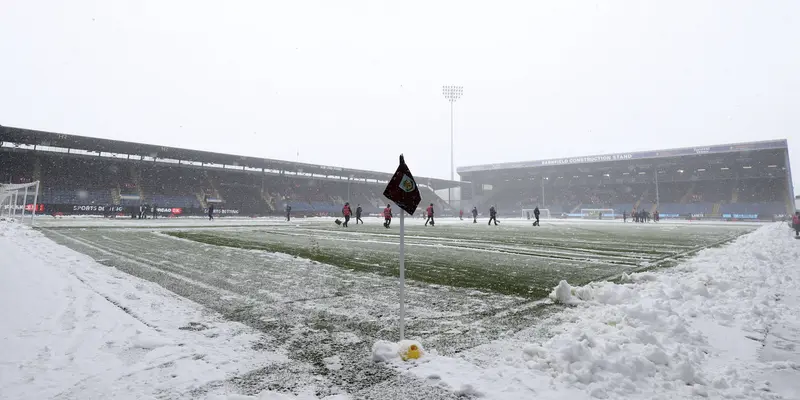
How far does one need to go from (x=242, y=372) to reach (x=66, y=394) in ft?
3.52

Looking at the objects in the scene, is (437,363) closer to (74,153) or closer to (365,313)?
(365,313)

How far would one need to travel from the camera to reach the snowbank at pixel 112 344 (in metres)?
2.70

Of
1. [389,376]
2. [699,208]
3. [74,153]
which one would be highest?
[74,153]

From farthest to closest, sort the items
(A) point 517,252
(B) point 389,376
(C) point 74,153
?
(C) point 74,153 → (A) point 517,252 → (B) point 389,376

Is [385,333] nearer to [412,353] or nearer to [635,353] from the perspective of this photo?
[412,353]

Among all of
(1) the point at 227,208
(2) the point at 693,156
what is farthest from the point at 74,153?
(2) the point at 693,156

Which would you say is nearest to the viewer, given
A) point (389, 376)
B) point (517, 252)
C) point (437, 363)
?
point (389, 376)

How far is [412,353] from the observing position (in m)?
3.25

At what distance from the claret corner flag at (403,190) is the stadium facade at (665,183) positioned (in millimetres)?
60363

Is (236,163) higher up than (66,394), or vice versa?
(236,163)

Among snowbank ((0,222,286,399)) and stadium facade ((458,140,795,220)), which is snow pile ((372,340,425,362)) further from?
stadium facade ((458,140,795,220))

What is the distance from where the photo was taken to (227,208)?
4653 cm

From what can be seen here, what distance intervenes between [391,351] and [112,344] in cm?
253

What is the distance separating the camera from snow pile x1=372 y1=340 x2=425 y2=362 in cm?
324
